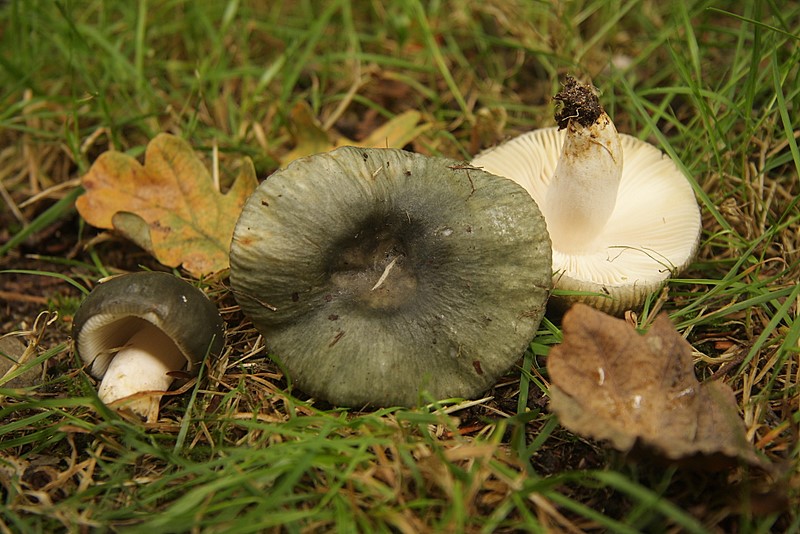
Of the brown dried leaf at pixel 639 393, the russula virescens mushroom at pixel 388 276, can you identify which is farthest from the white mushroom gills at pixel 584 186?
the brown dried leaf at pixel 639 393

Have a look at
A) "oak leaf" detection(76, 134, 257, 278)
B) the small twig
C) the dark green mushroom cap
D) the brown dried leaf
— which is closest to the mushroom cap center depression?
the small twig

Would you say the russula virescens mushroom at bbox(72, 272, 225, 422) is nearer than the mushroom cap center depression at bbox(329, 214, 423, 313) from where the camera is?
Yes

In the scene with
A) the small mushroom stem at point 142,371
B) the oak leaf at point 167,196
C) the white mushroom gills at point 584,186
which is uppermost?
the white mushroom gills at point 584,186

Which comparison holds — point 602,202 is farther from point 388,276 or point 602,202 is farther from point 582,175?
point 388,276

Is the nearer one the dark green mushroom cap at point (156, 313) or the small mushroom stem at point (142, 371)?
the dark green mushroom cap at point (156, 313)

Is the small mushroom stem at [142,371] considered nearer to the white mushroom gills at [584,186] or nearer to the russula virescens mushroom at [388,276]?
the russula virescens mushroom at [388,276]

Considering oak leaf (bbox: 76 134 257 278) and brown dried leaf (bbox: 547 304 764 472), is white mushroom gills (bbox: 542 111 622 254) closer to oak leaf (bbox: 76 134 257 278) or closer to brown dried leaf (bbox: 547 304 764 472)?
brown dried leaf (bbox: 547 304 764 472)

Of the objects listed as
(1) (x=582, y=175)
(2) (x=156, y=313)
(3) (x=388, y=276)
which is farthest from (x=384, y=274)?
(1) (x=582, y=175)
